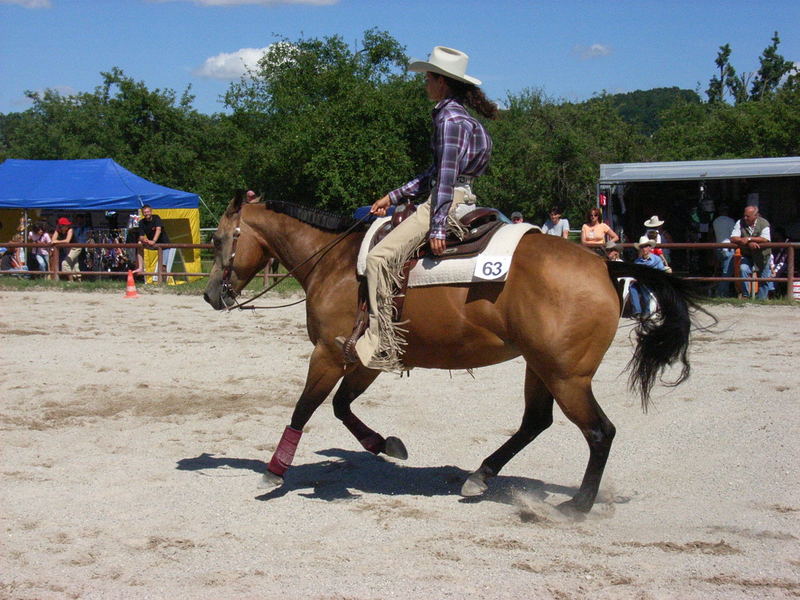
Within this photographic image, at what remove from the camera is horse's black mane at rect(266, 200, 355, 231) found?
6.09 meters

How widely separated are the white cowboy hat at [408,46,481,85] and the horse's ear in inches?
64.8

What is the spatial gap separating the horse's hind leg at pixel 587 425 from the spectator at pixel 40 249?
18608 mm

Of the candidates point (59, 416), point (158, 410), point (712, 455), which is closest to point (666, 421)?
point (712, 455)

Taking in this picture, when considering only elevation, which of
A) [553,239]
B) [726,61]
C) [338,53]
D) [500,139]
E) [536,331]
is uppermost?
[726,61]

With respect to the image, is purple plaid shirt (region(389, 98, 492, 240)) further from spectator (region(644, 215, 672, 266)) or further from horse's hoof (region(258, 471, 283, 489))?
spectator (region(644, 215, 672, 266))

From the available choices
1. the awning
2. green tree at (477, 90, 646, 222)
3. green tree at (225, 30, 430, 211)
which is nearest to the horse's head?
the awning

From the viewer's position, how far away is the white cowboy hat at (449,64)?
528 centimetres

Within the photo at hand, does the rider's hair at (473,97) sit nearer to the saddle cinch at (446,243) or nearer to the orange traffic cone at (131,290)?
the saddle cinch at (446,243)

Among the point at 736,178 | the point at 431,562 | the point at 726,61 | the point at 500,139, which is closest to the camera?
the point at 431,562

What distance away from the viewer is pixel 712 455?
630cm

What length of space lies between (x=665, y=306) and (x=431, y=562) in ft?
7.56

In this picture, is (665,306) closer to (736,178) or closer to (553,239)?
(553,239)

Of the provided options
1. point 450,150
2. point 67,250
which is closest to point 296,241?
point 450,150

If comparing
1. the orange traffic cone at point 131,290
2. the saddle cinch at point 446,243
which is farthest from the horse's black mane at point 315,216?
the orange traffic cone at point 131,290
